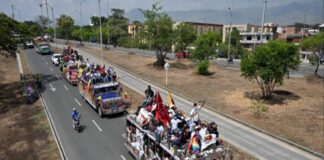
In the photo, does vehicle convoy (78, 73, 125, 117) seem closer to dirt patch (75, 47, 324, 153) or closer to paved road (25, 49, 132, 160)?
paved road (25, 49, 132, 160)

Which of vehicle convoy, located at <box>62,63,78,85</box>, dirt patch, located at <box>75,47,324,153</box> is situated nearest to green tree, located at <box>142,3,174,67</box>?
dirt patch, located at <box>75,47,324,153</box>

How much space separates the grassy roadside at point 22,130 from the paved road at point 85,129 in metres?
0.87

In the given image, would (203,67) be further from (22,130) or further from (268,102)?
(22,130)

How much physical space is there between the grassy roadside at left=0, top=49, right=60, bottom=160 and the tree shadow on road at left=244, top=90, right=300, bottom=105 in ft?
60.9

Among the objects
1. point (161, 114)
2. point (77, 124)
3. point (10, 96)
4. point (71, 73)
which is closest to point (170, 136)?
point (161, 114)

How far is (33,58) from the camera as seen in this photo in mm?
54188

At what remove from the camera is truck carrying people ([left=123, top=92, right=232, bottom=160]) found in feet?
39.1

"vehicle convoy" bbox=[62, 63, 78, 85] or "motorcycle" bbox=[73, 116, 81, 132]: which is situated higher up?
"vehicle convoy" bbox=[62, 63, 78, 85]

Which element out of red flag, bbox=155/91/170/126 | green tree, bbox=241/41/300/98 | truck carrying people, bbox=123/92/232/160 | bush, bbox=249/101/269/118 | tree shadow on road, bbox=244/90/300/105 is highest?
green tree, bbox=241/41/300/98

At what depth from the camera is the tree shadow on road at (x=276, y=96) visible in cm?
2575

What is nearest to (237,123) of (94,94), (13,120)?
(94,94)

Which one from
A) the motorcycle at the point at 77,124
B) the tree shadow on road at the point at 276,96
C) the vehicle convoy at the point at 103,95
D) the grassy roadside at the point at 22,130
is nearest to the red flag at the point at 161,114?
the grassy roadside at the point at 22,130

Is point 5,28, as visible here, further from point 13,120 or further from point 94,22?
point 94,22

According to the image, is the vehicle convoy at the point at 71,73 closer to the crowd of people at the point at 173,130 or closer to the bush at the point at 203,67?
the bush at the point at 203,67
